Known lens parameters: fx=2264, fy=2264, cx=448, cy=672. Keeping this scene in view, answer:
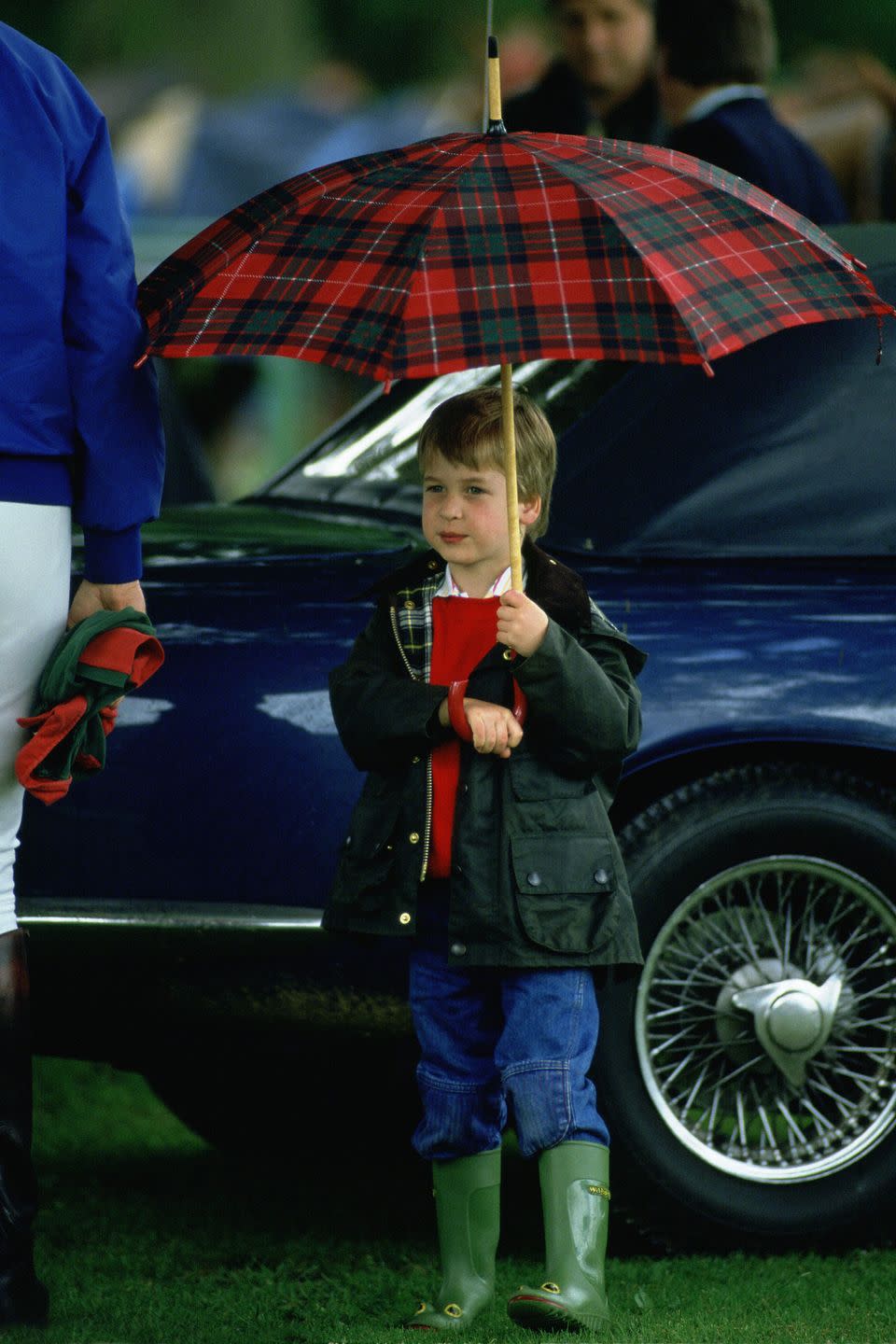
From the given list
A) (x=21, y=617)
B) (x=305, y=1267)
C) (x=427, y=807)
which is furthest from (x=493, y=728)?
(x=305, y=1267)

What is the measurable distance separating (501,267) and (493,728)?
2.06ft

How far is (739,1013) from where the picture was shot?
3.72 metres

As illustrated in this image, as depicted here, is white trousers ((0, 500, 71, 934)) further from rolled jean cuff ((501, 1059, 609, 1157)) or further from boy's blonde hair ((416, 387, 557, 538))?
rolled jean cuff ((501, 1059, 609, 1157))

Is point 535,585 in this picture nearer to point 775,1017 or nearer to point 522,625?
point 522,625

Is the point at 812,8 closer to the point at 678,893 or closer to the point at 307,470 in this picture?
the point at 307,470

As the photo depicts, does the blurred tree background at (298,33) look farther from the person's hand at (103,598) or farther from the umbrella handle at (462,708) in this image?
the umbrella handle at (462,708)

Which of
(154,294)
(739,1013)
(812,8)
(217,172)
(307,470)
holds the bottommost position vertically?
(739,1013)

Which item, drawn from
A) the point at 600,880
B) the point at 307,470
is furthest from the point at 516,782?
the point at 307,470

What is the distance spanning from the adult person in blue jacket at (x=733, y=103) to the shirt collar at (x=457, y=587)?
2.38m

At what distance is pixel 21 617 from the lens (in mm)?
3117

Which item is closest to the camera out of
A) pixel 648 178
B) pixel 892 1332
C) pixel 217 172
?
pixel 648 178

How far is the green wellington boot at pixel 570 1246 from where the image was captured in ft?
10.4

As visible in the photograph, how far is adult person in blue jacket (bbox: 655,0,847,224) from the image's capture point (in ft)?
18.0

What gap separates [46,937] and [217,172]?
13.1m
